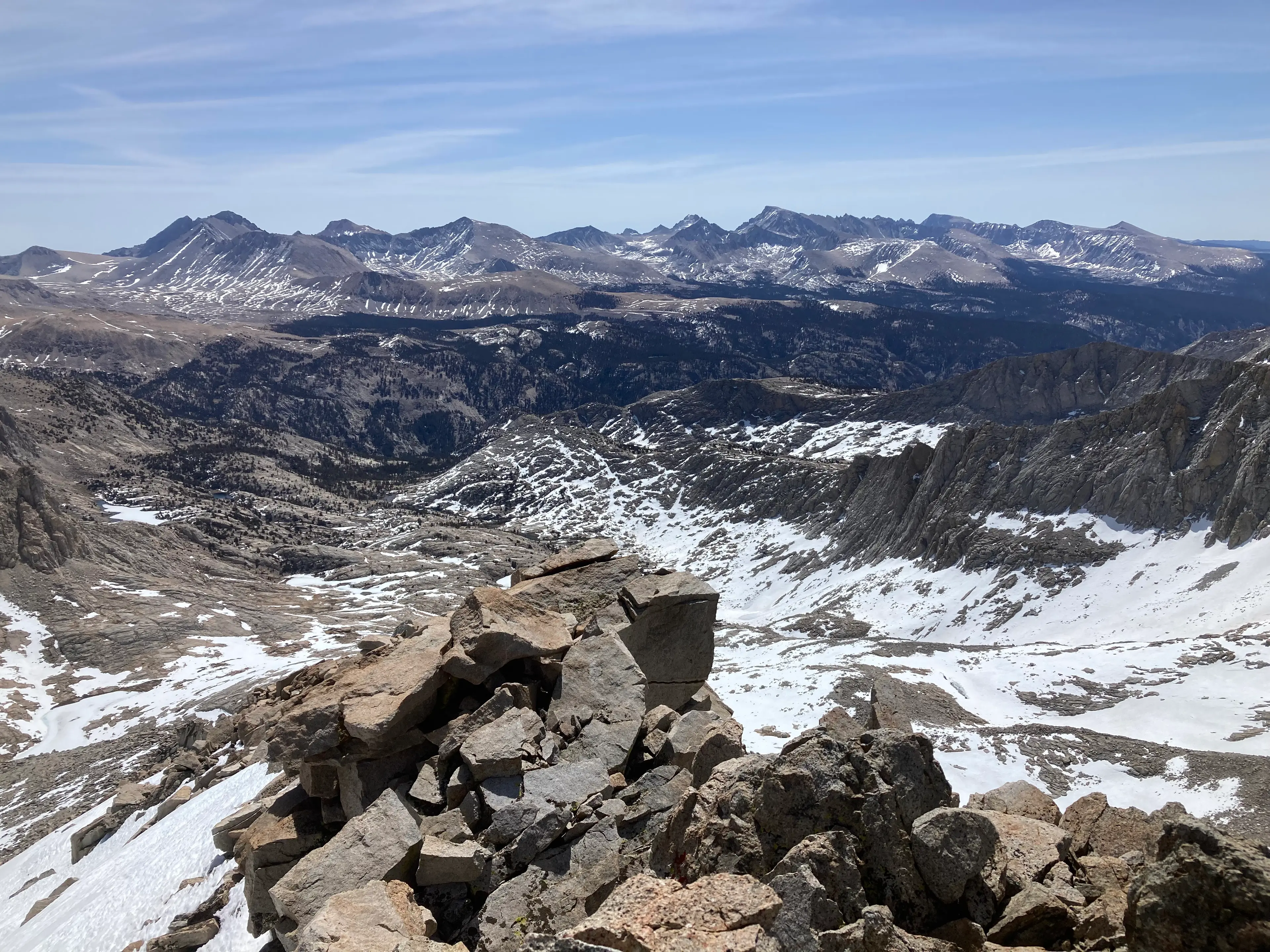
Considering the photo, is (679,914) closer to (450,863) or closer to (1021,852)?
(1021,852)

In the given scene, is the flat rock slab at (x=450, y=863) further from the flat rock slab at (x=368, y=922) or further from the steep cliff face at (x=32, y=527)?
the steep cliff face at (x=32, y=527)

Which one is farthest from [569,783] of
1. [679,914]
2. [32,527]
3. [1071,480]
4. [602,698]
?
[32,527]

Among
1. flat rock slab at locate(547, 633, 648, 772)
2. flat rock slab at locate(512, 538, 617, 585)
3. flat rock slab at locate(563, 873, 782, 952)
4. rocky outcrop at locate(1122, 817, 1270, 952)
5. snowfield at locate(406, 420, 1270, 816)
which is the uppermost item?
flat rock slab at locate(512, 538, 617, 585)

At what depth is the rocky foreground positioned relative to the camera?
9438 millimetres

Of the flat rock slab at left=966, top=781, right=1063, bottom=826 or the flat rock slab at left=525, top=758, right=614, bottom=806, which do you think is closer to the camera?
the flat rock slab at left=966, top=781, right=1063, bottom=826

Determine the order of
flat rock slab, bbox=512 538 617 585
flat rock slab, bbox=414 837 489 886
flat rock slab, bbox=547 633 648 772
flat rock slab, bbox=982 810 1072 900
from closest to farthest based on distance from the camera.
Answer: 1. flat rock slab, bbox=982 810 1072 900
2. flat rock slab, bbox=414 837 489 886
3. flat rock slab, bbox=547 633 648 772
4. flat rock slab, bbox=512 538 617 585

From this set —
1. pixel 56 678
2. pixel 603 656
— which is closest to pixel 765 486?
pixel 56 678

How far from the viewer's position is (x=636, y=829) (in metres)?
15.2

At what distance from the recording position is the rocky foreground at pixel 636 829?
944 centimetres

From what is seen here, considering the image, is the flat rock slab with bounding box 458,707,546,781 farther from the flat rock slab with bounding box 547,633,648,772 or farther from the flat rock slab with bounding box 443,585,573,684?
the flat rock slab with bounding box 443,585,573,684

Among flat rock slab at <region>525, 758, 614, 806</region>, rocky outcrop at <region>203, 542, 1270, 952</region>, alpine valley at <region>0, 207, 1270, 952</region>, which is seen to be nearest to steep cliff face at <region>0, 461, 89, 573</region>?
alpine valley at <region>0, 207, 1270, 952</region>

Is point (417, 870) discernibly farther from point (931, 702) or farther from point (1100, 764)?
point (931, 702)

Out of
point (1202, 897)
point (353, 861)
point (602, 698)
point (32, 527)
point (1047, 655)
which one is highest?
point (1202, 897)

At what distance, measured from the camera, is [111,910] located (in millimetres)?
23906
